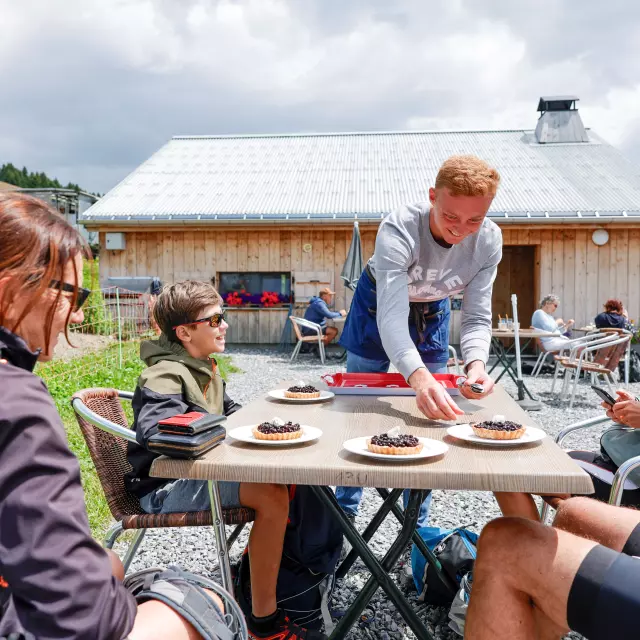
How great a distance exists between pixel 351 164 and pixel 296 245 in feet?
12.2

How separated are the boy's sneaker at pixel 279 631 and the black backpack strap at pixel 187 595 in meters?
0.69

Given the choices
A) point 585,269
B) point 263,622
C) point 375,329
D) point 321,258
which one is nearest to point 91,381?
point 375,329

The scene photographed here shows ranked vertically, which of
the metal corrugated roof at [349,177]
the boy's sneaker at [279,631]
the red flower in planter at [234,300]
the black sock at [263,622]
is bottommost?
the boy's sneaker at [279,631]

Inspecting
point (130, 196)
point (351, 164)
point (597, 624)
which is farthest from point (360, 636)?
point (351, 164)

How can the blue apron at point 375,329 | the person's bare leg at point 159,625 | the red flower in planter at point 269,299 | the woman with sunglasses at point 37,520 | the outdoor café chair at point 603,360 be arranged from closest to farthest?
the woman with sunglasses at point 37,520, the person's bare leg at point 159,625, the blue apron at point 375,329, the outdoor café chair at point 603,360, the red flower in planter at point 269,299

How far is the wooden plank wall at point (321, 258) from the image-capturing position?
1218 centimetres

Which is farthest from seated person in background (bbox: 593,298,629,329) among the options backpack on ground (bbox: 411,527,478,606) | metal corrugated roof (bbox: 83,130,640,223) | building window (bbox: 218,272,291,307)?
backpack on ground (bbox: 411,527,478,606)

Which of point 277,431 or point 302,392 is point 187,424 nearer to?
point 277,431

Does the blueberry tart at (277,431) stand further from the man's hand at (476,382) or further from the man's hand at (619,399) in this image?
the man's hand at (619,399)

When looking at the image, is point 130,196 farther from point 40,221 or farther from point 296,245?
point 40,221

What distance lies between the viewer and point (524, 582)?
134 centimetres

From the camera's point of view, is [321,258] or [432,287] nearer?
[432,287]

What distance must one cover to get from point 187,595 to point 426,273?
1742 mm

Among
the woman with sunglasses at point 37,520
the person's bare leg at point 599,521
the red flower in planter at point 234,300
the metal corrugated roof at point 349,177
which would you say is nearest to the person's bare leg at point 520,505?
the person's bare leg at point 599,521
